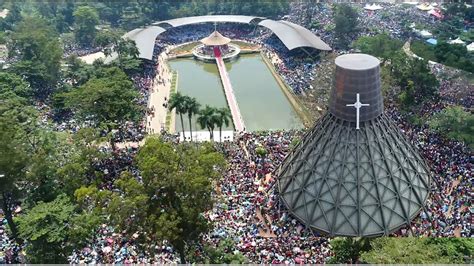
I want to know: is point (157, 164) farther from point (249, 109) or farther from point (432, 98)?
point (432, 98)

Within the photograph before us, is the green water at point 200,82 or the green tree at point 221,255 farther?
the green water at point 200,82

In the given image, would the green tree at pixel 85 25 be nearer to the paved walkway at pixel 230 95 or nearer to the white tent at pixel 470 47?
the paved walkway at pixel 230 95

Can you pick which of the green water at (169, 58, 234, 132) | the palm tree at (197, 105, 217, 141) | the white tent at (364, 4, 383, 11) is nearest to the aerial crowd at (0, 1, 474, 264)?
the palm tree at (197, 105, 217, 141)

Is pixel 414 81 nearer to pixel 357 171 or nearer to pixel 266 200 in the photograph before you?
pixel 357 171

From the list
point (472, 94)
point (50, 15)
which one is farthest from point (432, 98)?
point (50, 15)

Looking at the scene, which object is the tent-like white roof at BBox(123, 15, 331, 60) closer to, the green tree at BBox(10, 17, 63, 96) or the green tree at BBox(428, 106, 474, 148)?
the green tree at BBox(10, 17, 63, 96)

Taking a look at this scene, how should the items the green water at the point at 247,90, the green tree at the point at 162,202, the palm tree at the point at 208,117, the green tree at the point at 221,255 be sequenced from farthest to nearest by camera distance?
the green water at the point at 247,90 < the palm tree at the point at 208,117 < the green tree at the point at 221,255 < the green tree at the point at 162,202

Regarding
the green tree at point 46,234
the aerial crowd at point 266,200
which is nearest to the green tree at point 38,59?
the aerial crowd at point 266,200
